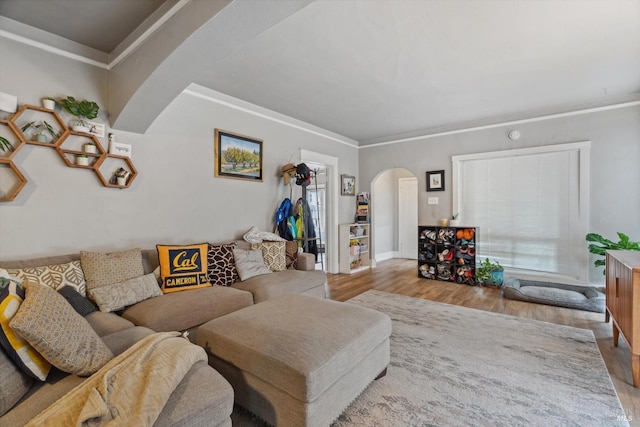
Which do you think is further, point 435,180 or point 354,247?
point 354,247

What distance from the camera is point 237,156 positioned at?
144 inches

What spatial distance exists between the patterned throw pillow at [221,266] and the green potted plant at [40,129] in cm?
158

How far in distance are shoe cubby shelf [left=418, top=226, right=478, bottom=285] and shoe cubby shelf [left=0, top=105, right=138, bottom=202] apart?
4456 mm

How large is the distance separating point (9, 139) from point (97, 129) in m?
0.56

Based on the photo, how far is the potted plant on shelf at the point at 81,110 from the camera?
7.58 feet

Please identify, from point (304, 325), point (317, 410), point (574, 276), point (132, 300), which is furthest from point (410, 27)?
point (574, 276)

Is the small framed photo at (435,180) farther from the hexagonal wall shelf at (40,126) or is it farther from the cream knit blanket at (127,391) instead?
the hexagonal wall shelf at (40,126)

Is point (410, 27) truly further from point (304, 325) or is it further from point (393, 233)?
point (393, 233)

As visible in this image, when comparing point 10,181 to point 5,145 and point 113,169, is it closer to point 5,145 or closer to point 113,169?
point 5,145

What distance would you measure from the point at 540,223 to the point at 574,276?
2.75 ft

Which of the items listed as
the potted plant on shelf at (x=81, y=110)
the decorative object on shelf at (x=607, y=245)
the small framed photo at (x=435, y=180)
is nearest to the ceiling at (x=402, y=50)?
the potted plant on shelf at (x=81, y=110)

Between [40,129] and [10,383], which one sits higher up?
[40,129]

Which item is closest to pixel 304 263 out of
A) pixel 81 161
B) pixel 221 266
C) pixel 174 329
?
pixel 221 266

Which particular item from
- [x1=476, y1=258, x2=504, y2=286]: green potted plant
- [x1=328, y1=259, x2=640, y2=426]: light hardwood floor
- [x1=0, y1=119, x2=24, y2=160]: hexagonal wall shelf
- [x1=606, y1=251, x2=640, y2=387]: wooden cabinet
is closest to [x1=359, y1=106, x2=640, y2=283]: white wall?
[x1=476, y1=258, x2=504, y2=286]: green potted plant
